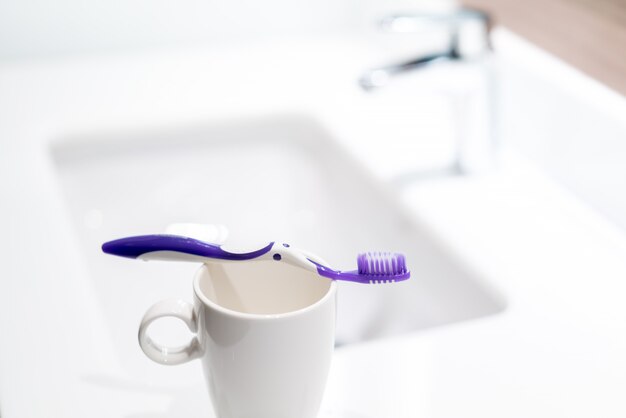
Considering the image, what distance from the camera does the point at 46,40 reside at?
48.9 inches

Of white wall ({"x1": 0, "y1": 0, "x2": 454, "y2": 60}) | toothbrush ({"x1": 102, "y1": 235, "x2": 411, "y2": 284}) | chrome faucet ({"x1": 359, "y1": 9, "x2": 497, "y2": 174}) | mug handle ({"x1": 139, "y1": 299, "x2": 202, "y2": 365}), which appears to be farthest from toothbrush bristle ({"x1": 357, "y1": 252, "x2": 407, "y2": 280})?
white wall ({"x1": 0, "y1": 0, "x2": 454, "y2": 60})

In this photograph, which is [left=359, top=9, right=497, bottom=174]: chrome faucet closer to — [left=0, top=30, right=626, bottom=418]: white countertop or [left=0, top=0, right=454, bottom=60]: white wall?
[left=0, top=30, right=626, bottom=418]: white countertop

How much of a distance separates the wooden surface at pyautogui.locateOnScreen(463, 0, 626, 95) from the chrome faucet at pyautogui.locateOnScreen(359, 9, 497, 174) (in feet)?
0.26

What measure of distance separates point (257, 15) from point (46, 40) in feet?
0.98

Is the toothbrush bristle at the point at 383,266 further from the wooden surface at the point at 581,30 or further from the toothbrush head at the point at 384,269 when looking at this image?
the wooden surface at the point at 581,30

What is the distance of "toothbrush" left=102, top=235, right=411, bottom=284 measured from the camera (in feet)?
1.66

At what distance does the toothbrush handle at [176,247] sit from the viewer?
51 cm

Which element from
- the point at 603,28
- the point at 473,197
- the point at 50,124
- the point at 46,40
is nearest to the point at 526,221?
the point at 473,197

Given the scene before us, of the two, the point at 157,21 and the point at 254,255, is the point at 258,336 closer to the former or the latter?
the point at 254,255

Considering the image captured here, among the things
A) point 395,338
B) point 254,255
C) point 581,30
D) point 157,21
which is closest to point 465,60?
point 581,30

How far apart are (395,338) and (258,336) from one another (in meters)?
0.19

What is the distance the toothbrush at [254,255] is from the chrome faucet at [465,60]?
1.15 feet

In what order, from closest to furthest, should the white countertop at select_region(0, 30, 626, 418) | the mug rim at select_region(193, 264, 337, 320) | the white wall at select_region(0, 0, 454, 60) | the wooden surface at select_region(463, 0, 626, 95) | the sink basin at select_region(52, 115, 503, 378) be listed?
the mug rim at select_region(193, 264, 337, 320)
the white countertop at select_region(0, 30, 626, 418)
the wooden surface at select_region(463, 0, 626, 95)
the sink basin at select_region(52, 115, 503, 378)
the white wall at select_region(0, 0, 454, 60)

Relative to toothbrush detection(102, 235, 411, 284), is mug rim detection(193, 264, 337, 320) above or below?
below
